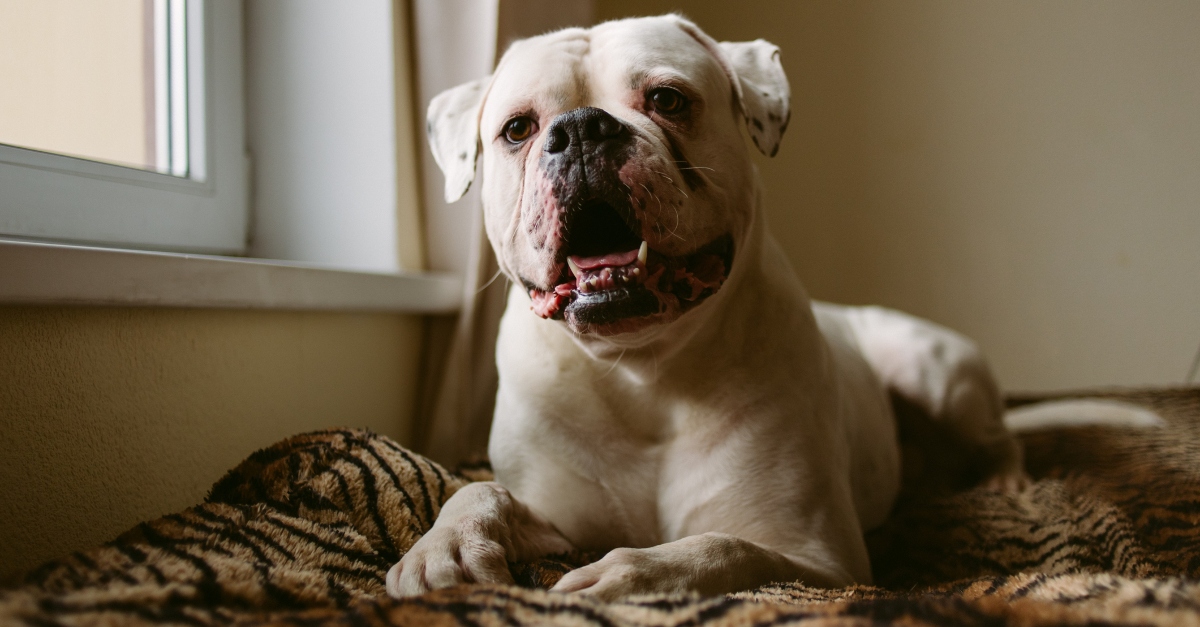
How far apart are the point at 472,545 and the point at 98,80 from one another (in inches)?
48.6

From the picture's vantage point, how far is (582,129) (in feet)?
3.30

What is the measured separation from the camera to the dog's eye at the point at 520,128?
1169 millimetres

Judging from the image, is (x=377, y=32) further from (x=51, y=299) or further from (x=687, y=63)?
(x=51, y=299)

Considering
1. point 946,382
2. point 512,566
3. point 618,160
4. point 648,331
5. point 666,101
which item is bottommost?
point 512,566

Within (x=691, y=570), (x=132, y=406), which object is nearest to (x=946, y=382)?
(x=691, y=570)

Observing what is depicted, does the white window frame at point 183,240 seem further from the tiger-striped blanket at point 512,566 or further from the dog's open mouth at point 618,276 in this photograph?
the dog's open mouth at point 618,276

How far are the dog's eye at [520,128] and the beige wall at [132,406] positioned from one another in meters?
0.55

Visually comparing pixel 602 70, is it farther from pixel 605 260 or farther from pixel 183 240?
pixel 183 240

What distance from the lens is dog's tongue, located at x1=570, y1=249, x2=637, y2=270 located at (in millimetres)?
998

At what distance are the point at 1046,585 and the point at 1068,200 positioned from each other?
9.05ft

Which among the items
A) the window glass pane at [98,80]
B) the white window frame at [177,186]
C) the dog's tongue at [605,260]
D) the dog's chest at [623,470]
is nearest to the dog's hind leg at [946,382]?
the dog's chest at [623,470]

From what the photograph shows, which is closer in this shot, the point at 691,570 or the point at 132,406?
the point at 691,570

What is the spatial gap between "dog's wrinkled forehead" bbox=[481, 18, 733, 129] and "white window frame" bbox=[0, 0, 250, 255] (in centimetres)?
70

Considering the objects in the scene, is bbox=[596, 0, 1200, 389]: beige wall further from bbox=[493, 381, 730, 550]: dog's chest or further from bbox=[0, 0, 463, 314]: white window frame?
bbox=[493, 381, 730, 550]: dog's chest
